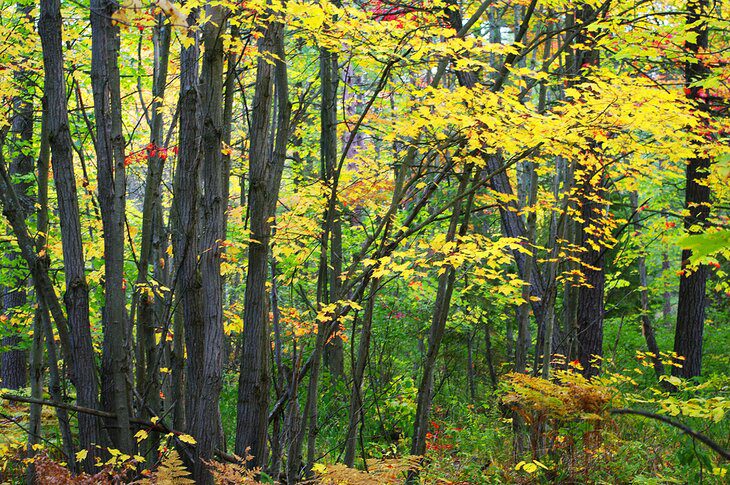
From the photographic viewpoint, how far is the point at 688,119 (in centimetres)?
435

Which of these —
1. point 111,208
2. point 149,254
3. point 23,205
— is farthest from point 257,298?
point 23,205

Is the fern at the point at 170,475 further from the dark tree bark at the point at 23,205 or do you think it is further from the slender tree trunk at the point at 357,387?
the dark tree bark at the point at 23,205

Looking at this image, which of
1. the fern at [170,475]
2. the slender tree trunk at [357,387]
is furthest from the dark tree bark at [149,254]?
the slender tree trunk at [357,387]

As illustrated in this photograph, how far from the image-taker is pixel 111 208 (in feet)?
12.8

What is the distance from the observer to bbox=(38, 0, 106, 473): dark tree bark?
12.4 feet

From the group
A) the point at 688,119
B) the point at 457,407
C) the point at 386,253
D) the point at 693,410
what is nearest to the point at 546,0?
the point at 688,119

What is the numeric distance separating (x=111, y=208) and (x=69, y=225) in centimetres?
28

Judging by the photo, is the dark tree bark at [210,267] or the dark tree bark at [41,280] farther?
the dark tree bark at [210,267]

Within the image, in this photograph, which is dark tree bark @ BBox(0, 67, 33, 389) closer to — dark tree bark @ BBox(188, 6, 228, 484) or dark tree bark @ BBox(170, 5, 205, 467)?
dark tree bark @ BBox(170, 5, 205, 467)

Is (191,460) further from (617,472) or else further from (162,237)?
(617,472)

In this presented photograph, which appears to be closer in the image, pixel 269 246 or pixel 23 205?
pixel 269 246

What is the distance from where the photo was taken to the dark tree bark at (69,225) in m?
3.77

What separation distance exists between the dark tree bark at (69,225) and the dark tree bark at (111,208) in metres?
0.12

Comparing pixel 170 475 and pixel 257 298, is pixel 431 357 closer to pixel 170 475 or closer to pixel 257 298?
pixel 257 298
